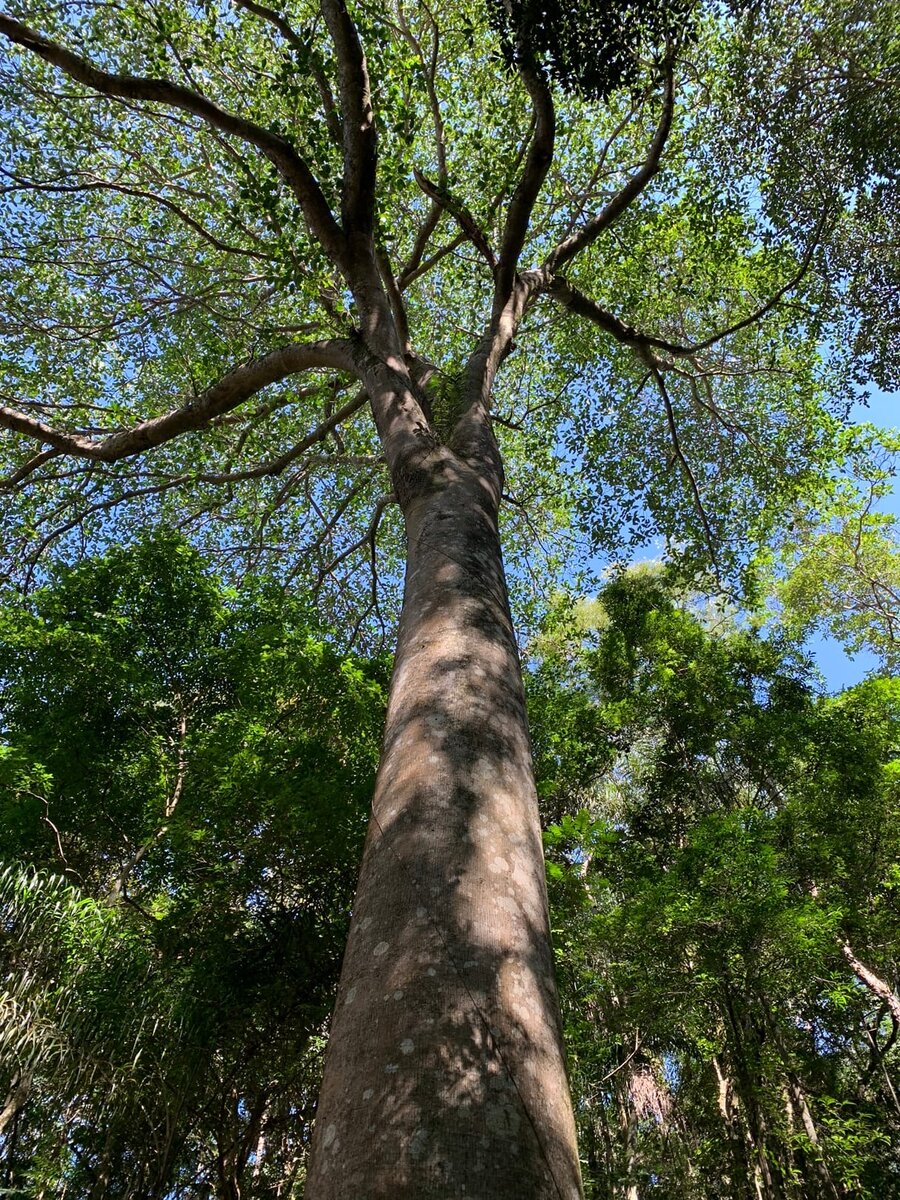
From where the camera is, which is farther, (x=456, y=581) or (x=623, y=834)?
(x=623, y=834)

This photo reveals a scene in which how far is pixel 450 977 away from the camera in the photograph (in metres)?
1.46

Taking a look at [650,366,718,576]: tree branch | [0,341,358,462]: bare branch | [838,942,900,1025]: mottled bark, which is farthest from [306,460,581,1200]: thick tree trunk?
[838,942,900,1025]: mottled bark

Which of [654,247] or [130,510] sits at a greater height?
[654,247]

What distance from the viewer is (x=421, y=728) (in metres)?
2.14

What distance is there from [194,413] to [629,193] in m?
4.14

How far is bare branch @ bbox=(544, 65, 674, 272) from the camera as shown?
547 centimetres

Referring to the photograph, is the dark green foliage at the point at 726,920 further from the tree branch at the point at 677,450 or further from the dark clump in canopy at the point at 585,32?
the dark clump in canopy at the point at 585,32

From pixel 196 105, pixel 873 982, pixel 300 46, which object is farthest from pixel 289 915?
pixel 873 982

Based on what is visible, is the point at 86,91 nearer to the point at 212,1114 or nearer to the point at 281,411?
the point at 281,411

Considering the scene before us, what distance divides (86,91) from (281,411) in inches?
154

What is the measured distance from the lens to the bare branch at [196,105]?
406 cm

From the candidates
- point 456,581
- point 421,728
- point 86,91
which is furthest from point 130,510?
point 421,728

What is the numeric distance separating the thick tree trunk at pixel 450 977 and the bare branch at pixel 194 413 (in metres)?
3.63

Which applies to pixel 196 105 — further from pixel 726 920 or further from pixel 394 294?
pixel 726 920
